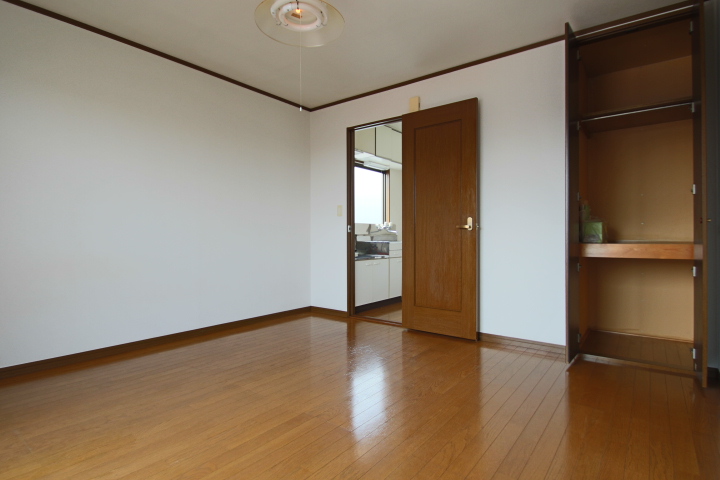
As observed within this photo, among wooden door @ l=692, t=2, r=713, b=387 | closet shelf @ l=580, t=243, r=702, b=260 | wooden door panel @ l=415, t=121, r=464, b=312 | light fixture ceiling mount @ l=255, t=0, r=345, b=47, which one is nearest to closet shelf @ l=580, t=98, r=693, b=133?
wooden door @ l=692, t=2, r=713, b=387

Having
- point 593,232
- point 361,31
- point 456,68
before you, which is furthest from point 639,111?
point 361,31

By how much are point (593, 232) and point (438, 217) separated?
4.12ft

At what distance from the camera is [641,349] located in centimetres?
296

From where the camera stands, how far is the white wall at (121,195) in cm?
258

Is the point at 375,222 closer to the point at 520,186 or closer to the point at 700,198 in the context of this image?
the point at 520,186

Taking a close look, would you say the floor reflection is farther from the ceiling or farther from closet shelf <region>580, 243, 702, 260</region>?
the ceiling

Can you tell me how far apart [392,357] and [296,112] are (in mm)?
3167

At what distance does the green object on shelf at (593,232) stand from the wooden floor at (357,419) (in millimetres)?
933

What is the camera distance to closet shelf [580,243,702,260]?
8.15ft

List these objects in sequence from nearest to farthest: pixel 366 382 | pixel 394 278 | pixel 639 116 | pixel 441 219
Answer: pixel 366 382 → pixel 639 116 → pixel 441 219 → pixel 394 278

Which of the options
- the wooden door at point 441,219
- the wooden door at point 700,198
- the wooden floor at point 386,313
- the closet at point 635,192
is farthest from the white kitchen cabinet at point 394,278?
the wooden door at point 700,198

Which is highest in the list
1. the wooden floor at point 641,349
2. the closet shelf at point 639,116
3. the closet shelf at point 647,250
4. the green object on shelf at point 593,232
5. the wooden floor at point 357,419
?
the closet shelf at point 639,116

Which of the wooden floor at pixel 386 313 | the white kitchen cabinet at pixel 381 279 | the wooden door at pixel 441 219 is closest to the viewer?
the wooden door at pixel 441 219

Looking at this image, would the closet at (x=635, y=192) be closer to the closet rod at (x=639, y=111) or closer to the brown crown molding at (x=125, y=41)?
the closet rod at (x=639, y=111)
